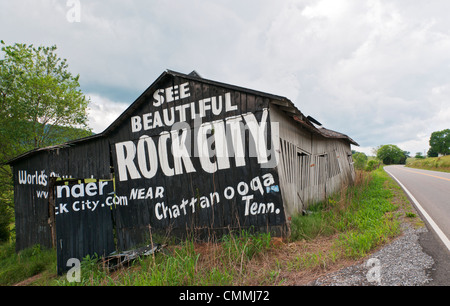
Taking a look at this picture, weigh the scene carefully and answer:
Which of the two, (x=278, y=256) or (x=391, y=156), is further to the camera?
(x=391, y=156)

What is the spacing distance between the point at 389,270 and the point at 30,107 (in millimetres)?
18422

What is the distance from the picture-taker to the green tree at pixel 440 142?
8088cm

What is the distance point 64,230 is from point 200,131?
17.9 ft

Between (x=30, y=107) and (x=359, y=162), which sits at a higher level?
(x=30, y=107)

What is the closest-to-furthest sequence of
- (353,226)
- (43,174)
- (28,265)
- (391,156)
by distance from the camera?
(353,226) → (28,265) → (43,174) → (391,156)

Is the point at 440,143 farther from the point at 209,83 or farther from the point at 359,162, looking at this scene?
the point at 209,83

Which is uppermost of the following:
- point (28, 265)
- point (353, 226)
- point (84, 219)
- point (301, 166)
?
point (301, 166)

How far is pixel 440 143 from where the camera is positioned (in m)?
83.1

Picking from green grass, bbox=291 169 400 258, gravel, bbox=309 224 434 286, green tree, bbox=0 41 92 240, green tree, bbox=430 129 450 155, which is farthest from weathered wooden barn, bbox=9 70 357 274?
green tree, bbox=430 129 450 155

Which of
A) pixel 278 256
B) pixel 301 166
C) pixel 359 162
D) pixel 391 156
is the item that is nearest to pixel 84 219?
pixel 278 256

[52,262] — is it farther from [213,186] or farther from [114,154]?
[213,186]

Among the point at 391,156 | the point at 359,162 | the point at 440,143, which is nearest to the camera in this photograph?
the point at 359,162

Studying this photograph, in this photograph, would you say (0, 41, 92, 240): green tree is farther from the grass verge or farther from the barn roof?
the grass verge

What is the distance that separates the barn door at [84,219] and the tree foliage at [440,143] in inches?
4353
